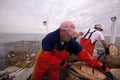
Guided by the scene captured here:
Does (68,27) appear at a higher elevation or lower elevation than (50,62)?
higher

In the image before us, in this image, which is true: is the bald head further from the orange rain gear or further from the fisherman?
the orange rain gear

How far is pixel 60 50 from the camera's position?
2.58 meters

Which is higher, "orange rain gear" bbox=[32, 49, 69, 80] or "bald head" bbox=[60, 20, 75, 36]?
"bald head" bbox=[60, 20, 75, 36]

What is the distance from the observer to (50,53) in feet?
7.93

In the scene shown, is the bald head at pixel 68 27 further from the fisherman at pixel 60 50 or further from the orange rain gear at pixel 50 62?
the orange rain gear at pixel 50 62

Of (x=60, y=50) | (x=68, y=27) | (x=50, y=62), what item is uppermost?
(x=68, y=27)

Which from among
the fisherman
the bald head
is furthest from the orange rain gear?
the bald head

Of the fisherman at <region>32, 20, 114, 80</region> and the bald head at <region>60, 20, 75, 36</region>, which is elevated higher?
the bald head at <region>60, 20, 75, 36</region>

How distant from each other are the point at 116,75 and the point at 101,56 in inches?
38.2

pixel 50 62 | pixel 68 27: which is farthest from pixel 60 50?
pixel 68 27

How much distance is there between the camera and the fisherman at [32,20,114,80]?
2.38 m

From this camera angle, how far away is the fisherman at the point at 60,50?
238cm

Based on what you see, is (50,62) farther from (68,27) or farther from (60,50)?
(68,27)

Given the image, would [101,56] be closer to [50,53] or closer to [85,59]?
[85,59]
